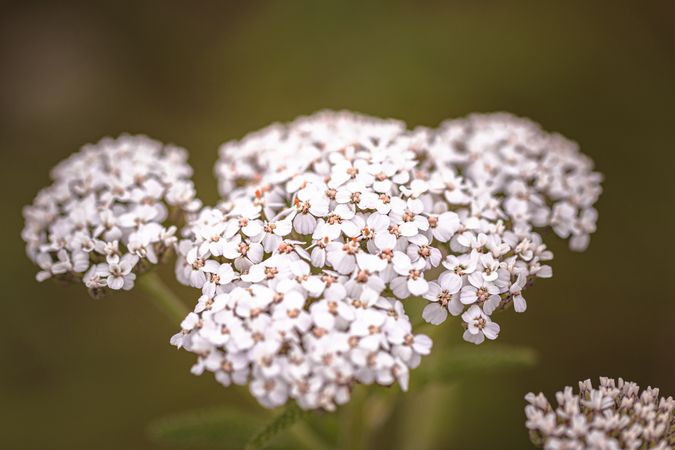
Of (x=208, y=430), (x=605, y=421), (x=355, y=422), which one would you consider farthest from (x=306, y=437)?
(x=605, y=421)

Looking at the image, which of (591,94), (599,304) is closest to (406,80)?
(591,94)

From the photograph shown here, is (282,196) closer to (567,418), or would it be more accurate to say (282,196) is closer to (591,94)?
(567,418)

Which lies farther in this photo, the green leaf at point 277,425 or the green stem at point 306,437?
the green stem at point 306,437

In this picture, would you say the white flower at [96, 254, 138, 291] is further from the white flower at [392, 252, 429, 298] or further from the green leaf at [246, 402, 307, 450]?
the white flower at [392, 252, 429, 298]

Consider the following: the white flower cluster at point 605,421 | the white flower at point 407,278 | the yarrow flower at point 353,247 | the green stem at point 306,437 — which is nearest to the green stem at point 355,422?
the green stem at point 306,437

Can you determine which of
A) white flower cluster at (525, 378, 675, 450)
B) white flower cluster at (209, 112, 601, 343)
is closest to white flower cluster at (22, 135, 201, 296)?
white flower cluster at (209, 112, 601, 343)

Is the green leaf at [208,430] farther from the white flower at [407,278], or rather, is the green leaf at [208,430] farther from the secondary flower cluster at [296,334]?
the white flower at [407,278]

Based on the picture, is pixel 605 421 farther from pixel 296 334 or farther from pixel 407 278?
pixel 296 334
